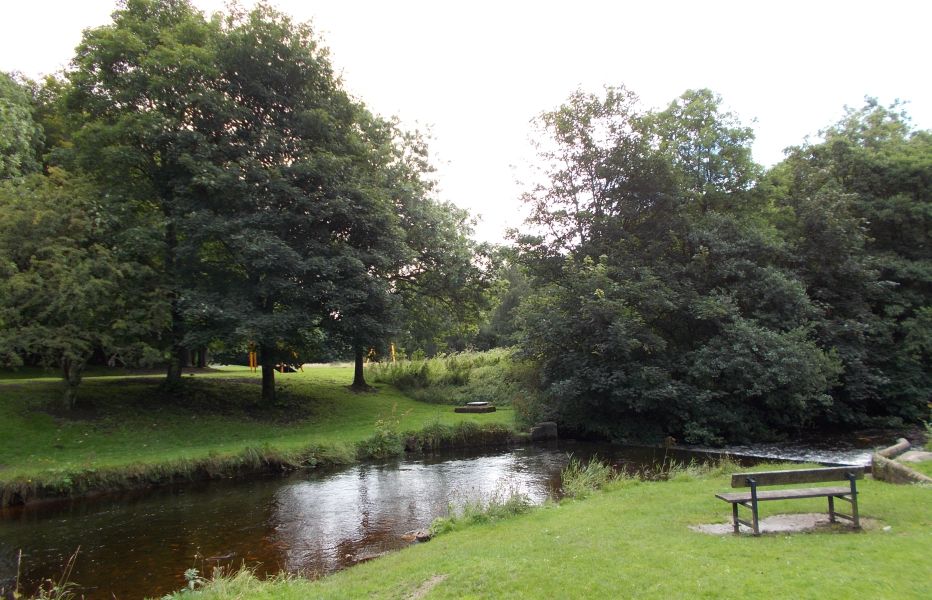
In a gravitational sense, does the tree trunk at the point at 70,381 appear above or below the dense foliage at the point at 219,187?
below

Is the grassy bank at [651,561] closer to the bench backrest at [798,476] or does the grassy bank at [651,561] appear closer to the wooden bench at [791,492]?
the wooden bench at [791,492]

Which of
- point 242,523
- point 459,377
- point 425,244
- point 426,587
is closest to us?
point 426,587

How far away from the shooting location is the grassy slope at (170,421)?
1758 cm

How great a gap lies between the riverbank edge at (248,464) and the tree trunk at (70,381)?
20.1 feet

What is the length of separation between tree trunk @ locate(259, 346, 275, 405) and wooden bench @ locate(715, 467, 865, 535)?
20808mm

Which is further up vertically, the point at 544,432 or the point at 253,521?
the point at 544,432

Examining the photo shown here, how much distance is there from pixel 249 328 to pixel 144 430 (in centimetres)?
536

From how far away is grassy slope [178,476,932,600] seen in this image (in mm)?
6266

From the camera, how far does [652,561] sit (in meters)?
7.40

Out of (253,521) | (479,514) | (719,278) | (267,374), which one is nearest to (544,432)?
(719,278)

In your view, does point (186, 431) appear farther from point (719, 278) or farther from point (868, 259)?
point (868, 259)

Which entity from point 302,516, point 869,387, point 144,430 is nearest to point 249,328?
point 144,430

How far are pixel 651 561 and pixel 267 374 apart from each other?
2248cm

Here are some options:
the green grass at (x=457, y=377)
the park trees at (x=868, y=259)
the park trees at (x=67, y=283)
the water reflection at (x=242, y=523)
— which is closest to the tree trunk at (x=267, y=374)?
the park trees at (x=67, y=283)
